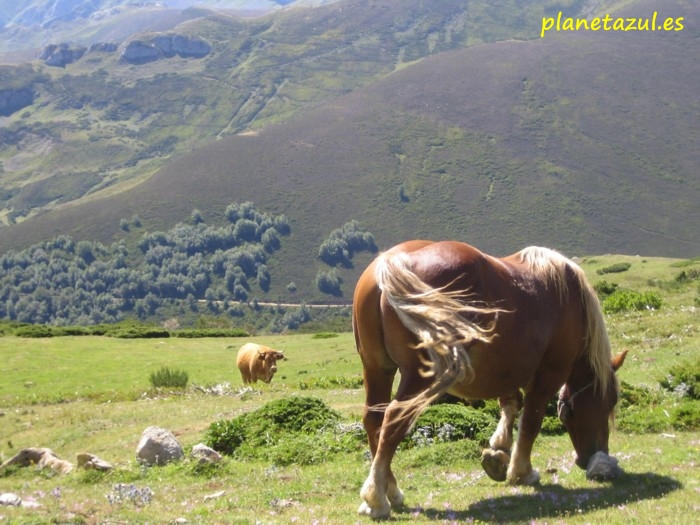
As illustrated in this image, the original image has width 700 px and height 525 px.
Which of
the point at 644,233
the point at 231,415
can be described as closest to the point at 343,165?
the point at 644,233

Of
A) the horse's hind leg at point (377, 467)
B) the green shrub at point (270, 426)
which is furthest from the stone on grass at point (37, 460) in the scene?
the horse's hind leg at point (377, 467)

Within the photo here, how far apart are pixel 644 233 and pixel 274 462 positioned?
14842 centimetres

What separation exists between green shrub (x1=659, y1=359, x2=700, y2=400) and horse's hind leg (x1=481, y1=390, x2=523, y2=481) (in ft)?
20.5

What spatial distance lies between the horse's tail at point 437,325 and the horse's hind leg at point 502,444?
1.49 meters

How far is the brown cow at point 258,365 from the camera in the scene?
31.3 meters

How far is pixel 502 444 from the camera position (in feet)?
30.6

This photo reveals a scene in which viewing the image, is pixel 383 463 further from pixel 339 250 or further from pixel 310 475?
pixel 339 250

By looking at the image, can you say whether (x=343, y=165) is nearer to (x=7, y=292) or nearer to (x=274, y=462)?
(x=7, y=292)

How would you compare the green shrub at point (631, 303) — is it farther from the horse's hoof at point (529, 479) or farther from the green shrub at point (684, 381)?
the horse's hoof at point (529, 479)

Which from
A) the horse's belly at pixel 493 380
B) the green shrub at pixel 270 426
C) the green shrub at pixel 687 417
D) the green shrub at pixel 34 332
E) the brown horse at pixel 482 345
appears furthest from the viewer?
the green shrub at pixel 34 332

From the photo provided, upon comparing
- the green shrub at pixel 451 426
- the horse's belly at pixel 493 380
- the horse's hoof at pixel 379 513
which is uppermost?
the horse's belly at pixel 493 380

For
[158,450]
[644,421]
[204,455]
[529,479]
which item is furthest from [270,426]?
[644,421]

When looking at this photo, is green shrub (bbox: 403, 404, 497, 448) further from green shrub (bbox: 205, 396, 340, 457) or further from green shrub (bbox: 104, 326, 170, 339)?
green shrub (bbox: 104, 326, 170, 339)

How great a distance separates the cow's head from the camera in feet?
102
